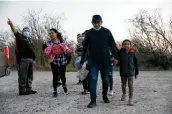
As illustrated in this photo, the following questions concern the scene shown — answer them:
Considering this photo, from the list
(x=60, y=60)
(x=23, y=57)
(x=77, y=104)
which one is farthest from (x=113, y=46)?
(x=23, y=57)

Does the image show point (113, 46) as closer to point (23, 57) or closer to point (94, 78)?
point (94, 78)

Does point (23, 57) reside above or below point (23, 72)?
above

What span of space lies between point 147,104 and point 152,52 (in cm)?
1985

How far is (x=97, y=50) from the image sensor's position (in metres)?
8.24

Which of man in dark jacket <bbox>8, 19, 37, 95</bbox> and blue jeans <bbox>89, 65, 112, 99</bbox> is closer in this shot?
blue jeans <bbox>89, 65, 112, 99</bbox>

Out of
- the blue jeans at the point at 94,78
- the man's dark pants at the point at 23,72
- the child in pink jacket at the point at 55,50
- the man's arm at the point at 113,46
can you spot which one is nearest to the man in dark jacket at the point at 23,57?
the man's dark pants at the point at 23,72

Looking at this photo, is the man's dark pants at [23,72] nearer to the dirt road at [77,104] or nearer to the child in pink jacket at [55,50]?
the dirt road at [77,104]

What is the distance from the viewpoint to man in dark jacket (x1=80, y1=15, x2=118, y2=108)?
27.0ft

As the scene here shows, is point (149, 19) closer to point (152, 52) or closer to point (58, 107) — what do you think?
point (152, 52)

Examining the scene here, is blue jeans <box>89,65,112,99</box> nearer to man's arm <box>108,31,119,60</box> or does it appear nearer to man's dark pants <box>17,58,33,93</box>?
man's arm <box>108,31,119,60</box>

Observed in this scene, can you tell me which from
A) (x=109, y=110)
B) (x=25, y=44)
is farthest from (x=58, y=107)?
(x=25, y=44)

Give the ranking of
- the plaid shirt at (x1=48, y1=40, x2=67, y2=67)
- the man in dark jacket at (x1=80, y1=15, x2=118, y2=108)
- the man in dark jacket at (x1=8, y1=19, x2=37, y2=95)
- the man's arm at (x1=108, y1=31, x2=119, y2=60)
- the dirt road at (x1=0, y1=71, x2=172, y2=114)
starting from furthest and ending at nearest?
the man in dark jacket at (x1=8, y1=19, x2=37, y2=95), the plaid shirt at (x1=48, y1=40, x2=67, y2=67), the man's arm at (x1=108, y1=31, x2=119, y2=60), the man in dark jacket at (x1=80, y1=15, x2=118, y2=108), the dirt road at (x1=0, y1=71, x2=172, y2=114)

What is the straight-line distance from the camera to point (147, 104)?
27.8 feet

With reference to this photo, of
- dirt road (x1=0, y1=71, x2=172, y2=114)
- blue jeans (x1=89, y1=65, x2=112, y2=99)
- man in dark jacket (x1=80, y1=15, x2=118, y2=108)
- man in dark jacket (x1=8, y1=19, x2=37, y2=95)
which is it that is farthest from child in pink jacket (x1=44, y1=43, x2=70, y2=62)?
blue jeans (x1=89, y1=65, x2=112, y2=99)
